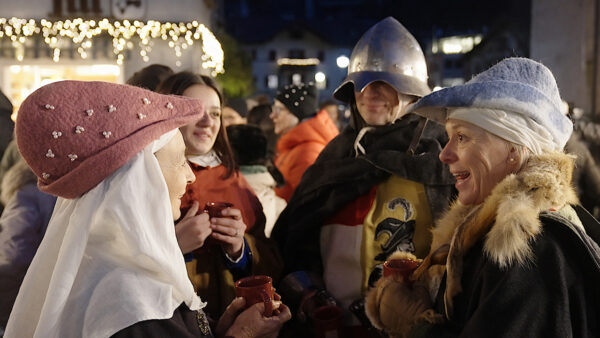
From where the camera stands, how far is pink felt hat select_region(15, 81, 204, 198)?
160 centimetres

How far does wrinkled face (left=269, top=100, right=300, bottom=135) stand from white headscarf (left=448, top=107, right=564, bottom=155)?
15.9 ft

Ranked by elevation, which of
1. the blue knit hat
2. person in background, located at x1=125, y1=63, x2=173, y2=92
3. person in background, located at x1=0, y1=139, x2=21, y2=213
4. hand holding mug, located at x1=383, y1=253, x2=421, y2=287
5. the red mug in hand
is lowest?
hand holding mug, located at x1=383, y1=253, x2=421, y2=287

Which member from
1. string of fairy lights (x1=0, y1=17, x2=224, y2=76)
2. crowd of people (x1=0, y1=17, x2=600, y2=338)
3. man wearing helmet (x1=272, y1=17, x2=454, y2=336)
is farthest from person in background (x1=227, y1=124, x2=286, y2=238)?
string of fairy lights (x1=0, y1=17, x2=224, y2=76)

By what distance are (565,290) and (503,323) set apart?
0.66 feet

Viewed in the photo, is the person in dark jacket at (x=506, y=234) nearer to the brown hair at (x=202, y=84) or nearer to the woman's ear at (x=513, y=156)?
the woman's ear at (x=513, y=156)

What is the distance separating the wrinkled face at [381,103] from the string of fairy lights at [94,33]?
38.5 feet

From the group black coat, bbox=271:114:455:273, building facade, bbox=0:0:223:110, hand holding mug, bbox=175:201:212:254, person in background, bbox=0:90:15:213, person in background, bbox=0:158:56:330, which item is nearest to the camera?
hand holding mug, bbox=175:201:212:254

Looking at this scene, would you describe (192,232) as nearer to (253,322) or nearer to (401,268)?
(253,322)

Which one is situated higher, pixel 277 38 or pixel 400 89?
pixel 277 38

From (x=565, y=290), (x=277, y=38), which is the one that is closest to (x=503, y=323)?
(x=565, y=290)

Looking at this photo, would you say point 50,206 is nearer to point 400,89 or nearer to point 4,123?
point 4,123

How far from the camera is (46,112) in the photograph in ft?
5.23

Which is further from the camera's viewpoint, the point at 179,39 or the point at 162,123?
the point at 179,39

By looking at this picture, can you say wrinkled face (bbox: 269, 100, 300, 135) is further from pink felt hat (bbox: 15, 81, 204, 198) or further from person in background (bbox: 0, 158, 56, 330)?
pink felt hat (bbox: 15, 81, 204, 198)
